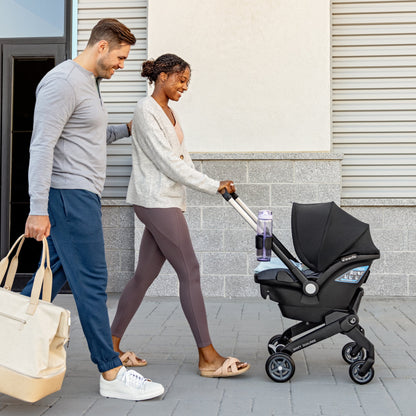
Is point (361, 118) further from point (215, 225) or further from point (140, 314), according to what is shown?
point (140, 314)

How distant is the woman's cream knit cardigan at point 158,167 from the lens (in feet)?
13.0

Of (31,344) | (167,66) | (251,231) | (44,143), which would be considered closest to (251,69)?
(251,231)

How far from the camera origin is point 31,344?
3.07m

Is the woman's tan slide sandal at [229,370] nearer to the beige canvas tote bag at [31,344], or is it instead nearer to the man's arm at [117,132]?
the beige canvas tote bag at [31,344]

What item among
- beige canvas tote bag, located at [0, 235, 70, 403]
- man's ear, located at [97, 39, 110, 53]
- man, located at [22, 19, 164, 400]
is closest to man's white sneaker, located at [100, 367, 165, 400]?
man, located at [22, 19, 164, 400]

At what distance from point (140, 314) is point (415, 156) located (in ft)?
11.0

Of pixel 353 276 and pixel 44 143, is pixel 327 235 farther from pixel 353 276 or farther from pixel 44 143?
pixel 44 143

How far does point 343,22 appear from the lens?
279 inches

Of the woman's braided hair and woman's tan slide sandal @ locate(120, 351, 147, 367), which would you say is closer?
the woman's braided hair

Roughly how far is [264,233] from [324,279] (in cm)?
44

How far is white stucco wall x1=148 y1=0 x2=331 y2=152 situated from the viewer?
6867 millimetres

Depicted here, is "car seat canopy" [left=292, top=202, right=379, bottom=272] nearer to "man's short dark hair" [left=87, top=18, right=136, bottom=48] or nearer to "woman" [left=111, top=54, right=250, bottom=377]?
"woman" [left=111, top=54, right=250, bottom=377]

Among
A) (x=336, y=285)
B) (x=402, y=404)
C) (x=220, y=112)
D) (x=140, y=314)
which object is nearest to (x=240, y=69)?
(x=220, y=112)

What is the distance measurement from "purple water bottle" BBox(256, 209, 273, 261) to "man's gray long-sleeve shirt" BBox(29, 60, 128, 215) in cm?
97
